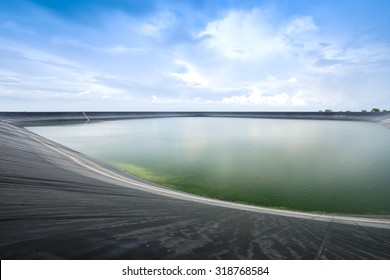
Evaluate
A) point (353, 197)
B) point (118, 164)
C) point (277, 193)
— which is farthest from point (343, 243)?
point (118, 164)

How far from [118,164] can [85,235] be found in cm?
1261

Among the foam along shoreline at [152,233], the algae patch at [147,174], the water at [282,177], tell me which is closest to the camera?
the foam along shoreline at [152,233]

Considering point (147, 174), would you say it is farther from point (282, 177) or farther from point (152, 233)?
point (152, 233)

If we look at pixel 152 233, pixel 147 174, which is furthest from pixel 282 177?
pixel 152 233

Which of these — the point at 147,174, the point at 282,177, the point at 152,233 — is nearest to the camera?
the point at 152,233

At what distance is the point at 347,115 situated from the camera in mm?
78062

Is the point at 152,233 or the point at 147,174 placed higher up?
the point at 152,233

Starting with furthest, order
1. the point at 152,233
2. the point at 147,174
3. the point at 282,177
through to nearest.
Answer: the point at 147,174 → the point at 282,177 → the point at 152,233

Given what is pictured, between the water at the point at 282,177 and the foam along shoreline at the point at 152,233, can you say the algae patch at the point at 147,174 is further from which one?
the foam along shoreline at the point at 152,233

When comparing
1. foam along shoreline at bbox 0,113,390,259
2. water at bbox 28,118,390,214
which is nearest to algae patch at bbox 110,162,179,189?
water at bbox 28,118,390,214

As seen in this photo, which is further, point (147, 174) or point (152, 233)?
point (147, 174)

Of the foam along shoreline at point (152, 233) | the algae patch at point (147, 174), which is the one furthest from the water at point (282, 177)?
the foam along shoreline at point (152, 233)

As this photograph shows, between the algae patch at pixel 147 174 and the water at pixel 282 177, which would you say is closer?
the water at pixel 282 177

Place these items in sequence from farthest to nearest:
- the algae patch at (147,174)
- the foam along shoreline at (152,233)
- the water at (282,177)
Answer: the algae patch at (147,174) < the water at (282,177) < the foam along shoreline at (152,233)
